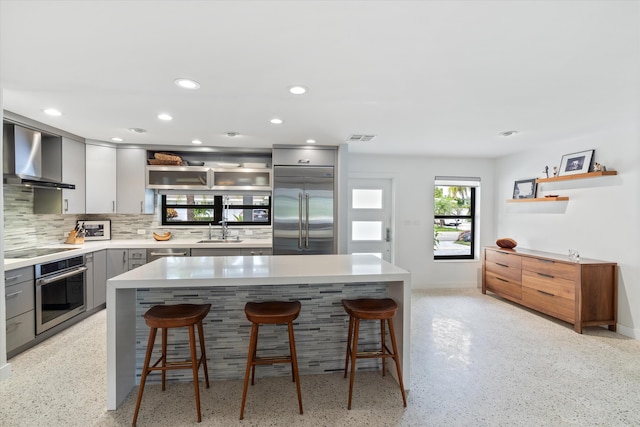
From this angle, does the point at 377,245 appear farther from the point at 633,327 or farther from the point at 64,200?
the point at 64,200

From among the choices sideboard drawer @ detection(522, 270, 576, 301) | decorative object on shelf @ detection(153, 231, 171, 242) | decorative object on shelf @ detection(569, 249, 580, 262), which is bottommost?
sideboard drawer @ detection(522, 270, 576, 301)

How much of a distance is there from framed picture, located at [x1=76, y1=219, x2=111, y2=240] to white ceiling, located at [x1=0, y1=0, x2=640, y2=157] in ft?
5.60

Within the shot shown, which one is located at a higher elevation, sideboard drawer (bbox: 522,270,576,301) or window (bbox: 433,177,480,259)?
window (bbox: 433,177,480,259)

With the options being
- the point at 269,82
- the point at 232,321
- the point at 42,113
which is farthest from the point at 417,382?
the point at 42,113

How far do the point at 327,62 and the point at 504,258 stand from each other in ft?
13.8

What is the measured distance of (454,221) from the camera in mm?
5719

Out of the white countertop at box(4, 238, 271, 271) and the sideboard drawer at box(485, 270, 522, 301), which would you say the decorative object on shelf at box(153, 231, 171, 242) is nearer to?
the white countertop at box(4, 238, 271, 271)

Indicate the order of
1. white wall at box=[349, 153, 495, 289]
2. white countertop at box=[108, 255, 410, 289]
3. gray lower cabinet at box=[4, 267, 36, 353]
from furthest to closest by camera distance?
1. white wall at box=[349, 153, 495, 289]
2. gray lower cabinet at box=[4, 267, 36, 353]
3. white countertop at box=[108, 255, 410, 289]

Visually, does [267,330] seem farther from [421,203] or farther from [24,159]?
[421,203]

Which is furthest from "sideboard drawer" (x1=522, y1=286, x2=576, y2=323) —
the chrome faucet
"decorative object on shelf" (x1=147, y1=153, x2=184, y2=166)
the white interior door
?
"decorative object on shelf" (x1=147, y1=153, x2=184, y2=166)

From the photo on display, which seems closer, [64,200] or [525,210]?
[64,200]

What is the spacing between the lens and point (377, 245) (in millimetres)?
5375

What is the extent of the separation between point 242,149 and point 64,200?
2.37m

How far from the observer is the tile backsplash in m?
3.50
